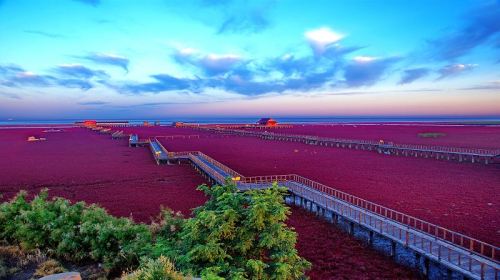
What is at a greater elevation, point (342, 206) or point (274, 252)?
point (274, 252)

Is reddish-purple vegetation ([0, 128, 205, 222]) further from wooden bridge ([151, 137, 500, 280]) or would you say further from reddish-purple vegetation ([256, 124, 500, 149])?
reddish-purple vegetation ([256, 124, 500, 149])

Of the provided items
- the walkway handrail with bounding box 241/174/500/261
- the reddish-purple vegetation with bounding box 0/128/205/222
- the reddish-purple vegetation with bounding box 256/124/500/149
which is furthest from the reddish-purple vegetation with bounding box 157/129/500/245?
the reddish-purple vegetation with bounding box 256/124/500/149

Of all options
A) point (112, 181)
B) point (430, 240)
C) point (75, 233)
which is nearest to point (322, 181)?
point (430, 240)

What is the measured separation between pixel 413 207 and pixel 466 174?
15065mm

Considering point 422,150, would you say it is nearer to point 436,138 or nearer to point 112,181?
point 436,138

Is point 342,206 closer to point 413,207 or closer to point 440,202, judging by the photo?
point 413,207

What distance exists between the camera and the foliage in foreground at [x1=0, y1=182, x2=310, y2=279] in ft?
26.4

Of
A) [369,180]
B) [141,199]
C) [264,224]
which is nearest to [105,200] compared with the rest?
[141,199]

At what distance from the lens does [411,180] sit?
96.2ft

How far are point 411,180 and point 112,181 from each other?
25166mm

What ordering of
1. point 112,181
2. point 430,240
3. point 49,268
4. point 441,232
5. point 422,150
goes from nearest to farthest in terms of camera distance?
point 49,268 < point 430,240 < point 441,232 < point 112,181 < point 422,150

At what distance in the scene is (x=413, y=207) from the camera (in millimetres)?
20734

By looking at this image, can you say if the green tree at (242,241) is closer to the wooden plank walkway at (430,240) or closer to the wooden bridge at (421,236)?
the wooden bridge at (421,236)

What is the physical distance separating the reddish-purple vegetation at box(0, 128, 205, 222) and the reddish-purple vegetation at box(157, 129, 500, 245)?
26.4 feet
